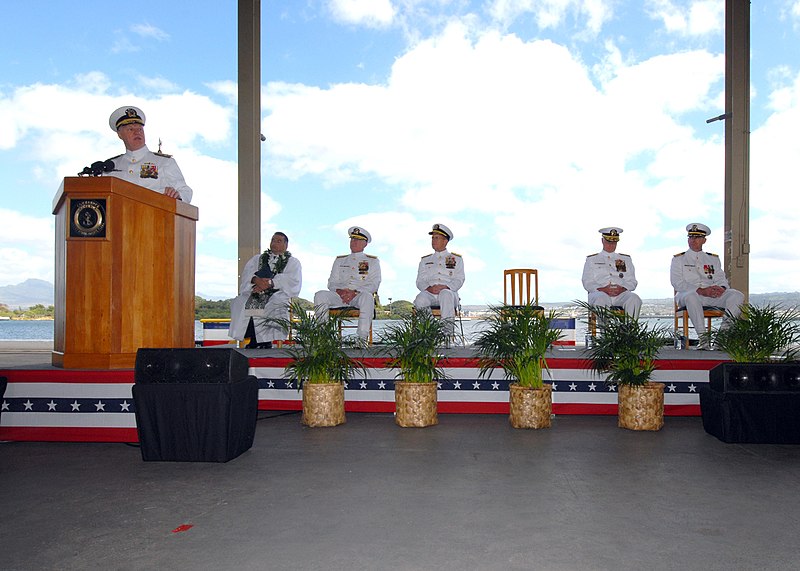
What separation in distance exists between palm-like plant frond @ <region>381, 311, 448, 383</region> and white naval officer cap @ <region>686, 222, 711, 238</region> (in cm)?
369

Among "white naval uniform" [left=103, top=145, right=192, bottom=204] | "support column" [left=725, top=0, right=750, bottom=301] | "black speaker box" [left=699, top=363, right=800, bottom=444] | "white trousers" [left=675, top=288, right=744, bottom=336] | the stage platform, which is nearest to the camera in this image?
"black speaker box" [left=699, top=363, right=800, bottom=444]

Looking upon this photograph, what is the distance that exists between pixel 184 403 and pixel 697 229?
A: 5531mm

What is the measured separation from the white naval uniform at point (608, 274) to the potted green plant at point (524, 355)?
225cm

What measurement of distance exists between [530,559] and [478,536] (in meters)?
0.23

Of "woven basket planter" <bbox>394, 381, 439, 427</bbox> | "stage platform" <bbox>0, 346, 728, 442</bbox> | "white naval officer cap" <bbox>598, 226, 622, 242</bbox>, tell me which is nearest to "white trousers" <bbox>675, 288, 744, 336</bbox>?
"white naval officer cap" <bbox>598, 226, 622, 242</bbox>

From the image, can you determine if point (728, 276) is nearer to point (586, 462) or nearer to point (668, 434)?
point (668, 434)

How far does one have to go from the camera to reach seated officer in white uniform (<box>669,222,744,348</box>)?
5.79 metres

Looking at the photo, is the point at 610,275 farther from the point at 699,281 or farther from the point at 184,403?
the point at 184,403

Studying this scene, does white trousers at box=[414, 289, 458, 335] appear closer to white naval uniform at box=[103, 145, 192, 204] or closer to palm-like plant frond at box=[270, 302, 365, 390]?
palm-like plant frond at box=[270, 302, 365, 390]

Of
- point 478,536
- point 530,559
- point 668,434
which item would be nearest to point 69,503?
point 478,536

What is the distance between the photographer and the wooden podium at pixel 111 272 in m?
3.05

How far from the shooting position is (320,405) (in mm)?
4047

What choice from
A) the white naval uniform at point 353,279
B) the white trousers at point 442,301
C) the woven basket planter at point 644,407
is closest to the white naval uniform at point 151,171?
the white naval uniform at point 353,279

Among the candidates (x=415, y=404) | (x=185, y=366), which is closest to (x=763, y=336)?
(x=415, y=404)
